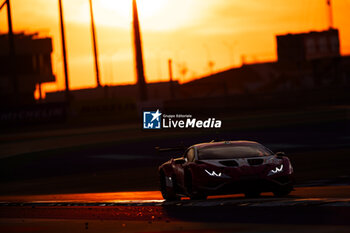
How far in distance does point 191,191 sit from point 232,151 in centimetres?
114

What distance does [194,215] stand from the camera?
614 inches

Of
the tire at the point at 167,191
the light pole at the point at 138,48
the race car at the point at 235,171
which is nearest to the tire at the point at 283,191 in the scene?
the race car at the point at 235,171

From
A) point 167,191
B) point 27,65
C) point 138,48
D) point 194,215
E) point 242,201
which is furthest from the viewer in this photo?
point 27,65

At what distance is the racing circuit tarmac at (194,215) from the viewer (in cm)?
1316

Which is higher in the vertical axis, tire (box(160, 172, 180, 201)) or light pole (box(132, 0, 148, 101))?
light pole (box(132, 0, 148, 101))

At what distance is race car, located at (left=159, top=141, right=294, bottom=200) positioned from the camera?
58.6 feet

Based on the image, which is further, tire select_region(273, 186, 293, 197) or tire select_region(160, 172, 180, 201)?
tire select_region(160, 172, 180, 201)

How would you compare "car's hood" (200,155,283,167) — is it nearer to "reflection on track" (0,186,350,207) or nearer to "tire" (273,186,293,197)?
"tire" (273,186,293,197)

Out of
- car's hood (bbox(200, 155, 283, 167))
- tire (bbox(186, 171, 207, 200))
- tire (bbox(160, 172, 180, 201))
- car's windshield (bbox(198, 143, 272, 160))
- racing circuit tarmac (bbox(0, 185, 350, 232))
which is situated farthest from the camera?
tire (bbox(160, 172, 180, 201))

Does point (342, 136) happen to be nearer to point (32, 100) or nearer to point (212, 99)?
point (212, 99)

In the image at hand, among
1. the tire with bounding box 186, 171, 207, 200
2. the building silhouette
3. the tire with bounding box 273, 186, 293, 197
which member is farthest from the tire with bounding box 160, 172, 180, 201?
the building silhouette

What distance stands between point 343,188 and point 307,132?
29.7m

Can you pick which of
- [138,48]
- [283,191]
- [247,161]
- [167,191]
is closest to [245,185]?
[247,161]

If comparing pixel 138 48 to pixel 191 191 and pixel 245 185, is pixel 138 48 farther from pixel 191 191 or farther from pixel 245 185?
pixel 245 185
